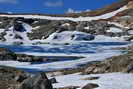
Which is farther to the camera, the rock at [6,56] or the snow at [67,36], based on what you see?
the snow at [67,36]

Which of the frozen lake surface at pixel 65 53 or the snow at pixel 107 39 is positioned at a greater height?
the snow at pixel 107 39

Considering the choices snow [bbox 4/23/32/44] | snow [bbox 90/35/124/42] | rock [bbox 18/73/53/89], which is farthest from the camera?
snow [bbox 4/23/32/44]

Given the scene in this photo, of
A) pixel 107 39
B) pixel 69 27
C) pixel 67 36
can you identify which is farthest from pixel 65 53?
pixel 69 27

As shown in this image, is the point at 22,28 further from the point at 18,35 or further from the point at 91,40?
the point at 91,40

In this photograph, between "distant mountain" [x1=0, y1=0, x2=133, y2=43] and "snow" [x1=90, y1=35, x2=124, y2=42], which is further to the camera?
"distant mountain" [x1=0, y1=0, x2=133, y2=43]

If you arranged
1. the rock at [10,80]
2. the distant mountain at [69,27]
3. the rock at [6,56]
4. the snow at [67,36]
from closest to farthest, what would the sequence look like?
the rock at [10,80], the rock at [6,56], the snow at [67,36], the distant mountain at [69,27]

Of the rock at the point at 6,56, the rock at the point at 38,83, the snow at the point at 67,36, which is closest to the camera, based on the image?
the rock at the point at 38,83

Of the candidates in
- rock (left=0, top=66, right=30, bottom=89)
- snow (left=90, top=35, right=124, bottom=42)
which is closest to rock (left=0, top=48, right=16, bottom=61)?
rock (left=0, top=66, right=30, bottom=89)

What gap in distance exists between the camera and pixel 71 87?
27.7 meters

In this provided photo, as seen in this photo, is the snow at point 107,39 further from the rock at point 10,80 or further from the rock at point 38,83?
the rock at point 38,83

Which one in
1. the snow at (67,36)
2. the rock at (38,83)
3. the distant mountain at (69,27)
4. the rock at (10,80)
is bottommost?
the rock at (10,80)

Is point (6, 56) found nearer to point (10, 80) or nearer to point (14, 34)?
point (10, 80)

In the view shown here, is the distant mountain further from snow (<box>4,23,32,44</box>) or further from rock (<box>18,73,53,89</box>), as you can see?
rock (<box>18,73,53,89</box>)

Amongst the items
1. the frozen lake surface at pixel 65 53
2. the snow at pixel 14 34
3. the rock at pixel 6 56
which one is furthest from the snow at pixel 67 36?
the rock at pixel 6 56
